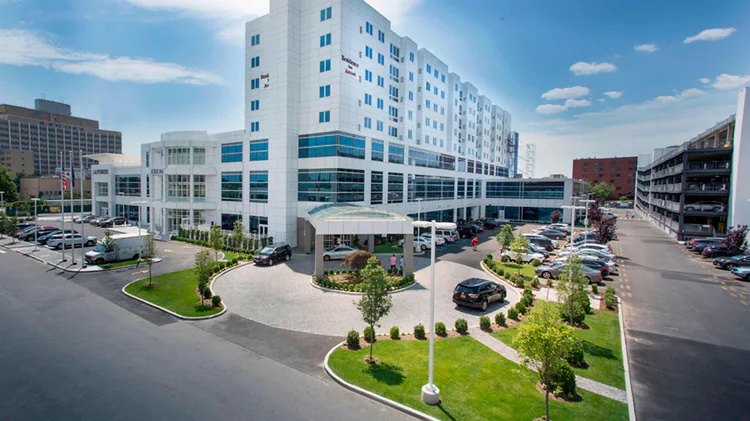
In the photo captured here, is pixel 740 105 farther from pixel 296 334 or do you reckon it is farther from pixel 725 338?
pixel 296 334

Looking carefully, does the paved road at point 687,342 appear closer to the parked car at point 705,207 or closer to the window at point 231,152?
the parked car at point 705,207

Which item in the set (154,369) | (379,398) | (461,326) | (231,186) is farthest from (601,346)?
(231,186)

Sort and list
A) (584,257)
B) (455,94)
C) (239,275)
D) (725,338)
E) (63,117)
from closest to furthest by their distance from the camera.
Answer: (725,338) → (239,275) → (584,257) → (455,94) → (63,117)

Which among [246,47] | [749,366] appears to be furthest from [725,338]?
[246,47]

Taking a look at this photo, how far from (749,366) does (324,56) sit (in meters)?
39.3

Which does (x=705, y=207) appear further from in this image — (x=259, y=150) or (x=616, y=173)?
(x=616, y=173)

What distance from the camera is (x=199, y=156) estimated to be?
49406mm

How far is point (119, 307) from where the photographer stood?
19.9 metres

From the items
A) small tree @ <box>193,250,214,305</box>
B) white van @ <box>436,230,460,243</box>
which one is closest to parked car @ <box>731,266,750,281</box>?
white van @ <box>436,230,460,243</box>

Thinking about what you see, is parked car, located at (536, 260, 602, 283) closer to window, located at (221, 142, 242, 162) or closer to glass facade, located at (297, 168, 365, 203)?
glass facade, located at (297, 168, 365, 203)

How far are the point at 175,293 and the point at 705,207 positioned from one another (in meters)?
62.3

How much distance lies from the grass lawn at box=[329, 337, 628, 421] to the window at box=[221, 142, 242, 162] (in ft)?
121

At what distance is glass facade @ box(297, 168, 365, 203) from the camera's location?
38.0 m

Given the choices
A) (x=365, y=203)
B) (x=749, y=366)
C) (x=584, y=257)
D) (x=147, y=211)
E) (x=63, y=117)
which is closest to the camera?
(x=749, y=366)
